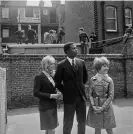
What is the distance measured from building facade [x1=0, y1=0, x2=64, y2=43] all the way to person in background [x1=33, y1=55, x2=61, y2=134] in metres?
33.6

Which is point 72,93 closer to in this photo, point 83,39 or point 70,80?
point 70,80

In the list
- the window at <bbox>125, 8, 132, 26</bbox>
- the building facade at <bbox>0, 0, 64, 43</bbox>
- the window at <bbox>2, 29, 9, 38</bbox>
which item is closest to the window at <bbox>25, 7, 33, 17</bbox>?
the building facade at <bbox>0, 0, 64, 43</bbox>

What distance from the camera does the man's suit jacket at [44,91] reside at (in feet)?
13.4

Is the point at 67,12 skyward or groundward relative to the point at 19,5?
groundward

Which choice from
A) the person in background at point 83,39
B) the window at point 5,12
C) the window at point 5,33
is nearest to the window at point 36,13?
the window at point 5,12

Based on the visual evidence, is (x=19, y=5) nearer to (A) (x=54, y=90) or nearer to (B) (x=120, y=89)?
(B) (x=120, y=89)

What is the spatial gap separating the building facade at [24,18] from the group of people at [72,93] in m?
33.5

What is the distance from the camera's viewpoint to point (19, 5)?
3859 centimetres

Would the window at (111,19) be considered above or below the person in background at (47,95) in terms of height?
above

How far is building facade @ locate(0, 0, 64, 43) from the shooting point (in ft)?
122

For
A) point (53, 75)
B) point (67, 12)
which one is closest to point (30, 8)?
point (67, 12)

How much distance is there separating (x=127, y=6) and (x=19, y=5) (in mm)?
24594

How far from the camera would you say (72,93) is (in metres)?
4.33

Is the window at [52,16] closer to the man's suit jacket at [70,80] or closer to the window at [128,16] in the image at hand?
the window at [128,16]
